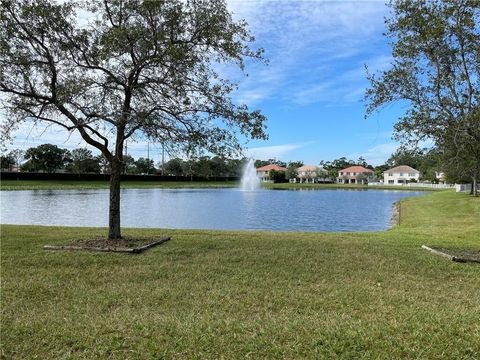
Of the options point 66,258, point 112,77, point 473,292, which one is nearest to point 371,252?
point 473,292

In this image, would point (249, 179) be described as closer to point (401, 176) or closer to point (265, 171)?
point (401, 176)

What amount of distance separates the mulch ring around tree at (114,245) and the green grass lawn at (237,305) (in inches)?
15.4

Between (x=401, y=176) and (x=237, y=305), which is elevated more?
(x=401, y=176)

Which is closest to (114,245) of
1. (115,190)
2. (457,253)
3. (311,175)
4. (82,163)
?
(115,190)

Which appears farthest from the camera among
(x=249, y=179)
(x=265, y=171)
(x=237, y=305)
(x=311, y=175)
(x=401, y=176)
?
(x=265, y=171)

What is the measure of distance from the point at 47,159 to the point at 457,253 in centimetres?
8675

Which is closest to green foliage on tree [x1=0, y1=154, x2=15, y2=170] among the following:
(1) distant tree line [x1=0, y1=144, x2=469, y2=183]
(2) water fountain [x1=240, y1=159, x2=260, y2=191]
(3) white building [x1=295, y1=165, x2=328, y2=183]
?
(1) distant tree line [x1=0, y1=144, x2=469, y2=183]

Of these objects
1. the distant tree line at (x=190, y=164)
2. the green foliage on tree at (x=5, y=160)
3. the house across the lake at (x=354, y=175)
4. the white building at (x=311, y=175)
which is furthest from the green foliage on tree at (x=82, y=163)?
the house across the lake at (x=354, y=175)

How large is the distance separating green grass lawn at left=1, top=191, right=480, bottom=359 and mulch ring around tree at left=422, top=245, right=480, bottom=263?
1.48ft

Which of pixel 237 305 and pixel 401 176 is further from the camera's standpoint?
pixel 401 176

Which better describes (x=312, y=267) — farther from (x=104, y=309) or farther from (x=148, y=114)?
(x=148, y=114)

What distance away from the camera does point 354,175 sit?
450 ft

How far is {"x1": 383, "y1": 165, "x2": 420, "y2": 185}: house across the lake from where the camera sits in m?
123

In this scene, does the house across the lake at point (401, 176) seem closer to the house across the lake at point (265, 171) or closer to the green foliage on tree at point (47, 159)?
the house across the lake at point (265, 171)
